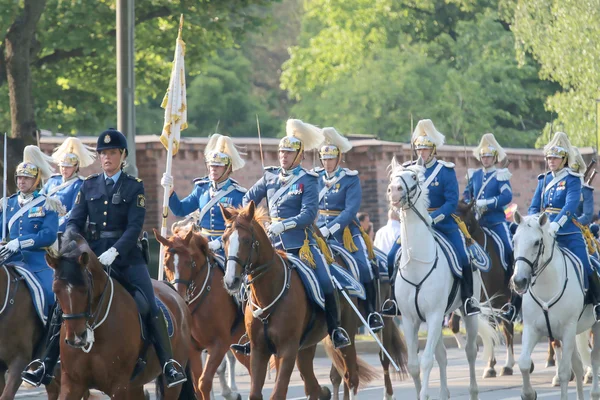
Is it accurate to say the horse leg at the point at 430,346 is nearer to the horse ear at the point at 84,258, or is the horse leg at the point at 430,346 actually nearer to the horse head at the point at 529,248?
the horse head at the point at 529,248

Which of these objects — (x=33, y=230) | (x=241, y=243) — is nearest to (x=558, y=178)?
(x=241, y=243)

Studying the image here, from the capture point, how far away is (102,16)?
2173cm

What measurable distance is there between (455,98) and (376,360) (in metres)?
27.5

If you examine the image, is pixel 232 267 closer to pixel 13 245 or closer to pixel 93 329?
pixel 93 329

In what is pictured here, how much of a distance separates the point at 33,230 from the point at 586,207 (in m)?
6.23

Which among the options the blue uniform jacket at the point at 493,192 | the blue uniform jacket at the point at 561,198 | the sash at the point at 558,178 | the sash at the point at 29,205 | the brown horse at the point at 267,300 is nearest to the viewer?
the brown horse at the point at 267,300

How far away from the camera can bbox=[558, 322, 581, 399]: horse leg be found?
12.5 m

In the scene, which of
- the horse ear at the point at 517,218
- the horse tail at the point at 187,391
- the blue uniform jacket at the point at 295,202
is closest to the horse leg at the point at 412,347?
the blue uniform jacket at the point at 295,202

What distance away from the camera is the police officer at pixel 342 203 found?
13.9m

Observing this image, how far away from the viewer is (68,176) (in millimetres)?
14086

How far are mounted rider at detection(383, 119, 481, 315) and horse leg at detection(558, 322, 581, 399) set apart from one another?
1072 millimetres

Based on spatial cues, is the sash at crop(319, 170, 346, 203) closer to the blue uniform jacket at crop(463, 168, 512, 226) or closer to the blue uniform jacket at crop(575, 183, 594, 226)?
the blue uniform jacket at crop(575, 183, 594, 226)

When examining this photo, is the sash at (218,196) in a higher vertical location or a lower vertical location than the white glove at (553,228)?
higher

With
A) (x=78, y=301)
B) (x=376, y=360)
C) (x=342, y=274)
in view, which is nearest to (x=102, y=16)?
(x=376, y=360)
